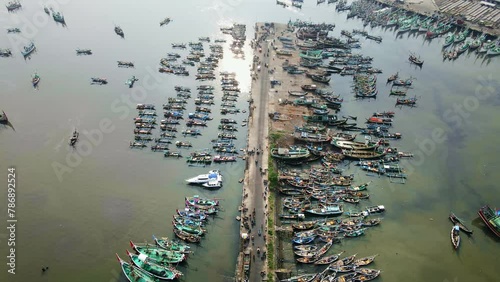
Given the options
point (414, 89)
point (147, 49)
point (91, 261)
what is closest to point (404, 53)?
point (414, 89)

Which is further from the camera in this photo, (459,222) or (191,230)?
(459,222)

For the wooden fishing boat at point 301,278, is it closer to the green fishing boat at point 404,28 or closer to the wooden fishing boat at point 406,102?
the wooden fishing boat at point 406,102

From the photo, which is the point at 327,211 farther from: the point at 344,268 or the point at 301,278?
the point at 301,278

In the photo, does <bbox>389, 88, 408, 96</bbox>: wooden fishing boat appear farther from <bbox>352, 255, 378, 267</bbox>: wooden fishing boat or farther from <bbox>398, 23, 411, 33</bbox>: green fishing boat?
<bbox>352, 255, 378, 267</bbox>: wooden fishing boat

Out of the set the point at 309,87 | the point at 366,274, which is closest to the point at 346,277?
the point at 366,274

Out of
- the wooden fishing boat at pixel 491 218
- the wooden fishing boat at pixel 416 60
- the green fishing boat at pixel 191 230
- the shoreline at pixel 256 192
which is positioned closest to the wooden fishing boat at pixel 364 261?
the shoreline at pixel 256 192

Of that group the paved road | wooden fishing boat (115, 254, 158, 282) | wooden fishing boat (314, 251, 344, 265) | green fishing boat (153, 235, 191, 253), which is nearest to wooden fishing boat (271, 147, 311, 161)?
the paved road
